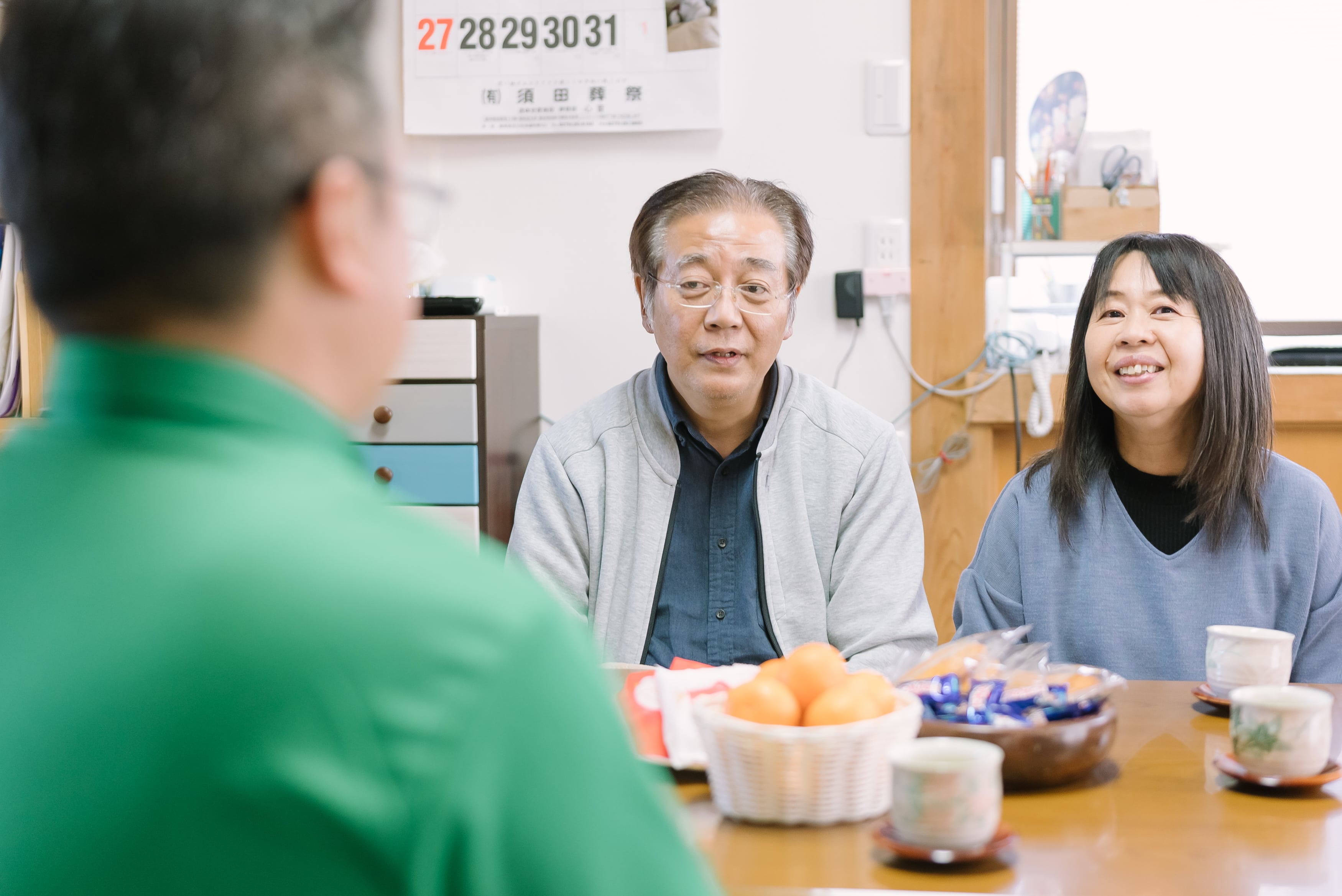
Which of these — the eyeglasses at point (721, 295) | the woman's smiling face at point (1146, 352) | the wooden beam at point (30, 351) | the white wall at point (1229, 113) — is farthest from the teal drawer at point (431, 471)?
the white wall at point (1229, 113)

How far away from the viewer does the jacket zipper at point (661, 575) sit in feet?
5.44

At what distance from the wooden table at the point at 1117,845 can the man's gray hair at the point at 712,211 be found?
1.01m

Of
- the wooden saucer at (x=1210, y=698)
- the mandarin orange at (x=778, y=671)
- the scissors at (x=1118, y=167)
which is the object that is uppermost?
Result: the scissors at (x=1118, y=167)

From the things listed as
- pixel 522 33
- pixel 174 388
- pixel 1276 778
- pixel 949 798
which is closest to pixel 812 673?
pixel 949 798

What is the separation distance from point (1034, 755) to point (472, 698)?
0.70m

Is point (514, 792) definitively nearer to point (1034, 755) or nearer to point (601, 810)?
point (601, 810)

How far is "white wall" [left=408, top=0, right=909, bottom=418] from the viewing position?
286 cm

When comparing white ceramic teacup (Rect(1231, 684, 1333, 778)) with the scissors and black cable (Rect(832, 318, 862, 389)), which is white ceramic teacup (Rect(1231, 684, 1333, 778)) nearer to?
black cable (Rect(832, 318, 862, 389))

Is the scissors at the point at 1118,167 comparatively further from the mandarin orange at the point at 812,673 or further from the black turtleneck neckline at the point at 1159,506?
the mandarin orange at the point at 812,673

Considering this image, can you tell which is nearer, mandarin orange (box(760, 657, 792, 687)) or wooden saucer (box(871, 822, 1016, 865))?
wooden saucer (box(871, 822, 1016, 865))

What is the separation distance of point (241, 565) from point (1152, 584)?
1.45m

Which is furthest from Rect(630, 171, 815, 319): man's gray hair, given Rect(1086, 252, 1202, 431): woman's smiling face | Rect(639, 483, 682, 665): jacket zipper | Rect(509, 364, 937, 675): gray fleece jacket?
Rect(1086, 252, 1202, 431): woman's smiling face

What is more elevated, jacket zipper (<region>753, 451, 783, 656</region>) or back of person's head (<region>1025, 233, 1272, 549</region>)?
back of person's head (<region>1025, 233, 1272, 549</region>)

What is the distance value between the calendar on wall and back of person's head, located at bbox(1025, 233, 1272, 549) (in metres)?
1.41
